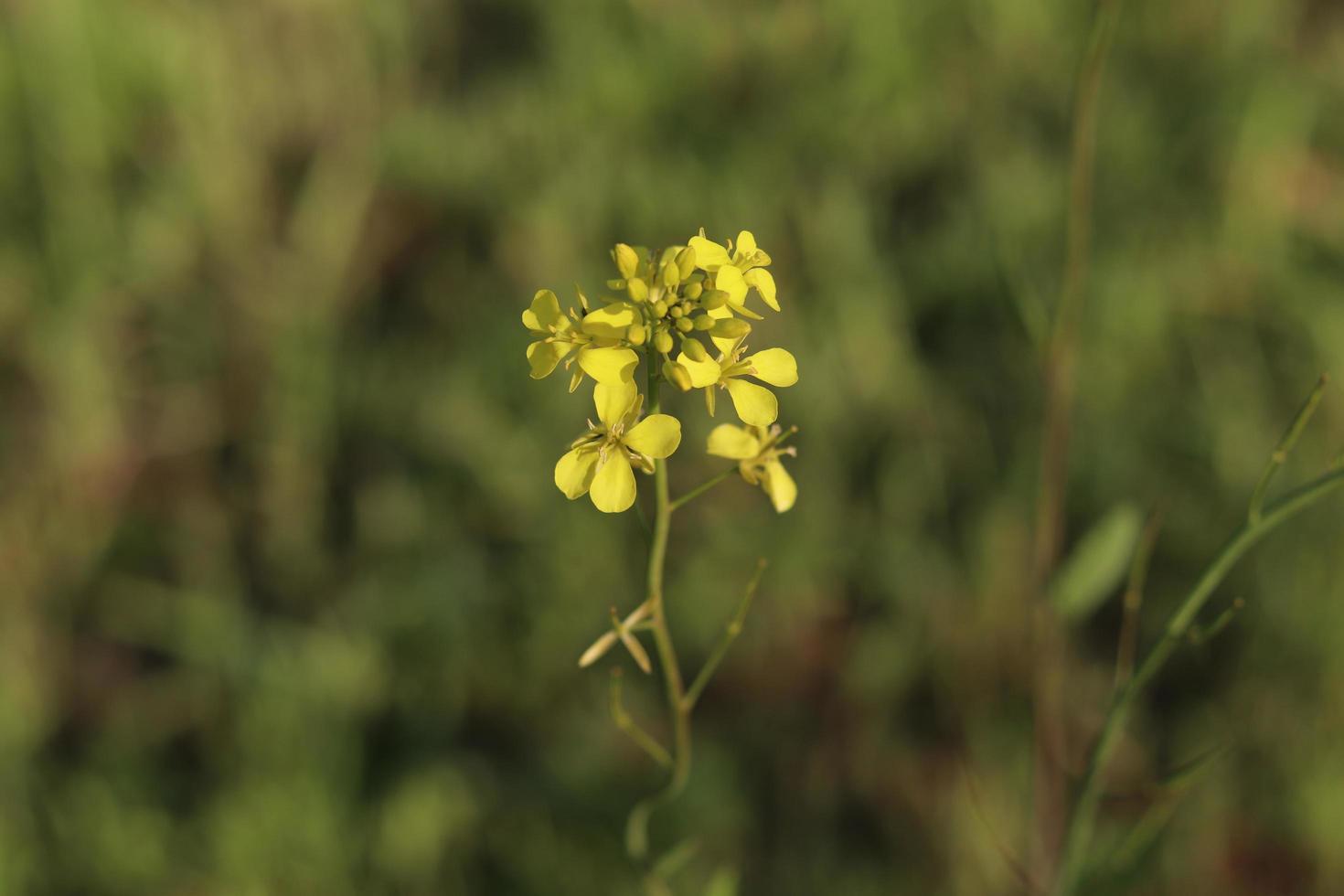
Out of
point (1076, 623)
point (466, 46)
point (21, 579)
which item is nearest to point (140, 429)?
point (21, 579)

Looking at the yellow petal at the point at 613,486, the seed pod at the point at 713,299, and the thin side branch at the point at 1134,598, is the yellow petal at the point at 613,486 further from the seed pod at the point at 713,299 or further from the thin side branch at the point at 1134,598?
the thin side branch at the point at 1134,598

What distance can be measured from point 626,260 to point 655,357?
3.9 inches

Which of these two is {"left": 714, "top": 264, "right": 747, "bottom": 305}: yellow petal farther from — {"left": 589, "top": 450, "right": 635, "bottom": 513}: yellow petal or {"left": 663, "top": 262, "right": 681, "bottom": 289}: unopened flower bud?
{"left": 589, "top": 450, "right": 635, "bottom": 513}: yellow petal

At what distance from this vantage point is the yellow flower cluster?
3.15 feet

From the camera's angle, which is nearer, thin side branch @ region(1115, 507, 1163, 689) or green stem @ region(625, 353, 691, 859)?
green stem @ region(625, 353, 691, 859)

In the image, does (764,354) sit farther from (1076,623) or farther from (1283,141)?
(1283,141)

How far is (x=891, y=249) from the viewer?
7.73 feet

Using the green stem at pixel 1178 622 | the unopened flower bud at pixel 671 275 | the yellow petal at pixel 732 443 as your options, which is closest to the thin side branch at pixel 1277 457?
the green stem at pixel 1178 622

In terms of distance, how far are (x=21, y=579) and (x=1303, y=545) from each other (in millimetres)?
2394

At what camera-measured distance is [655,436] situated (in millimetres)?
928

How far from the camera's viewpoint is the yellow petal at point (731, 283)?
1003mm

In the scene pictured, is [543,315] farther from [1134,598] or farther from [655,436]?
[1134,598]

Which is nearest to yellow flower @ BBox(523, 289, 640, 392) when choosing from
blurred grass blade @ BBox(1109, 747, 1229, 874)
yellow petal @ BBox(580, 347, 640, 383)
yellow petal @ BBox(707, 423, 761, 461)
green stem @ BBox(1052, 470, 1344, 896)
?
yellow petal @ BBox(580, 347, 640, 383)

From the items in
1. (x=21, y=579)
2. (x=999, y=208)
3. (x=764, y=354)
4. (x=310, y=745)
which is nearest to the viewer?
(x=764, y=354)
